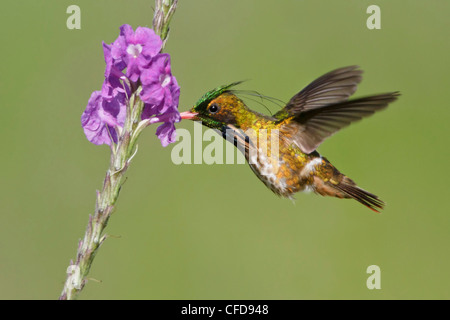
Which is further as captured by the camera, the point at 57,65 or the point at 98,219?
the point at 57,65

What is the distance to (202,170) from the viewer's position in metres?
6.01

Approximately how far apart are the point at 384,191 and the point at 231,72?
7.56ft

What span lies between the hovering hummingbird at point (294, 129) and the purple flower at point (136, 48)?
0.65 m

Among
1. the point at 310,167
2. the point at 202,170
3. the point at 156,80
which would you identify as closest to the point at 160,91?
the point at 156,80

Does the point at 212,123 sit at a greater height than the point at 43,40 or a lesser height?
lesser

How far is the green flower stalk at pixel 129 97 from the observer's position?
1.62 metres

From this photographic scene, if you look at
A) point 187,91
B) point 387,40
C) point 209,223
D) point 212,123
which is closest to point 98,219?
point 212,123

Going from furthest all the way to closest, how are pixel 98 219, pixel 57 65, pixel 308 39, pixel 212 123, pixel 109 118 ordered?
pixel 308 39, pixel 57 65, pixel 212 123, pixel 109 118, pixel 98 219

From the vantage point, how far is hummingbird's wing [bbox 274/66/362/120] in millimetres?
2395

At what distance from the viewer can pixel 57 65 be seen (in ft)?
20.3

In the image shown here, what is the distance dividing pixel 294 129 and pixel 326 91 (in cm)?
24

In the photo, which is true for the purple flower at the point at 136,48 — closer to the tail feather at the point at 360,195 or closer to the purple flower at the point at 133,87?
the purple flower at the point at 133,87

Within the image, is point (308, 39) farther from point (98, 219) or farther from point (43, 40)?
point (98, 219)

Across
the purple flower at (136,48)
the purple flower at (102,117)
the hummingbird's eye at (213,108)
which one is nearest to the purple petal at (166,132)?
the purple flower at (102,117)
